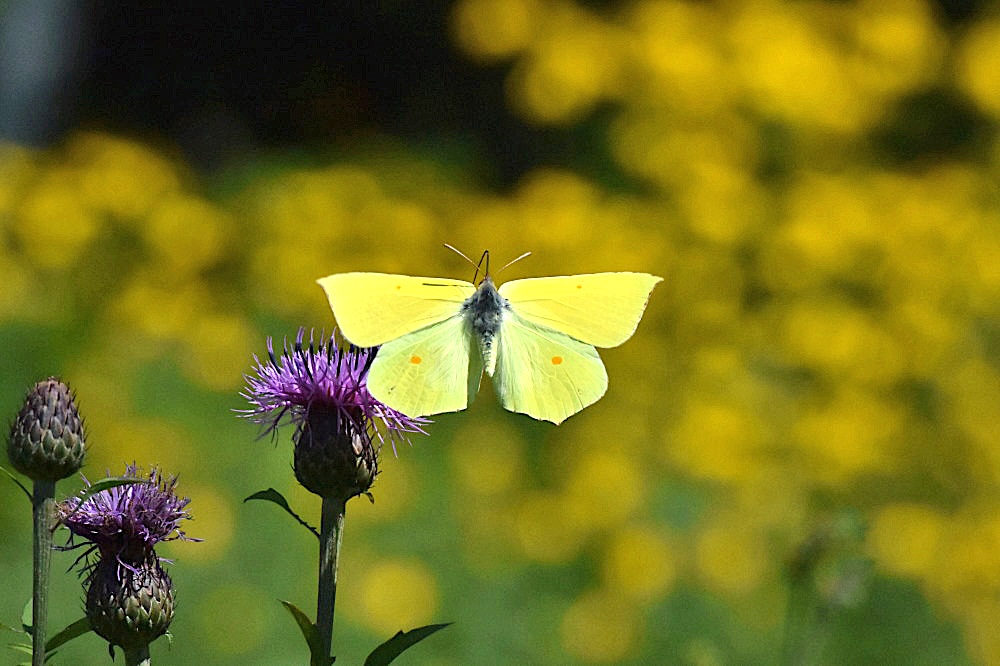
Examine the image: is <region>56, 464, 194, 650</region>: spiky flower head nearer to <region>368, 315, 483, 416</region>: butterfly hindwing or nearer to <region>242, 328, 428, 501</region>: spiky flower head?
<region>242, 328, 428, 501</region>: spiky flower head

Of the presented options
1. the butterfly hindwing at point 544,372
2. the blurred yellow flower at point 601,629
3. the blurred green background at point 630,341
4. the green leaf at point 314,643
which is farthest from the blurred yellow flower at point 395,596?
the green leaf at point 314,643

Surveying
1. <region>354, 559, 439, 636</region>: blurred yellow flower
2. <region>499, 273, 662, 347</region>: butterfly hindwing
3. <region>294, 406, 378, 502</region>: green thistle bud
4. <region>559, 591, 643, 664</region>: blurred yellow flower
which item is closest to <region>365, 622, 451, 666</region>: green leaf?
<region>294, 406, 378, 502</region>: green thistle bud

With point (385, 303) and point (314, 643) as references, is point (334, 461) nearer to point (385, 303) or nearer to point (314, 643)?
point (385, 303)

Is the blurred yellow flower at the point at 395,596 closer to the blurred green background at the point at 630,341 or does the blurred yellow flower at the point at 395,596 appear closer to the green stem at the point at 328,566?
the blurred green background at the point at 630,341

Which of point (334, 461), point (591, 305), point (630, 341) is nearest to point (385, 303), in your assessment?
point (334, 461)

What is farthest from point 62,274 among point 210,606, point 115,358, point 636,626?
point 636,626

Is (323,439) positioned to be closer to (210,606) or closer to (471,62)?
(210,606)
